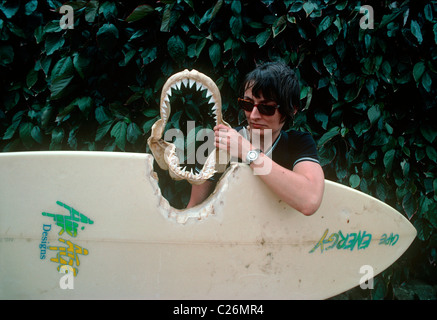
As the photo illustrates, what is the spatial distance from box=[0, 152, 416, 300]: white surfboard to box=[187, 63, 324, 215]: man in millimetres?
106

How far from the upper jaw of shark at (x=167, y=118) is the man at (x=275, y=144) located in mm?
102

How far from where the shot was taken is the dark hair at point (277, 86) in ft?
4.10

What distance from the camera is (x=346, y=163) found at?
174 cm

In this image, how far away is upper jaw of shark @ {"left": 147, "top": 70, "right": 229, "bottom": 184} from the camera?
3.81 ft

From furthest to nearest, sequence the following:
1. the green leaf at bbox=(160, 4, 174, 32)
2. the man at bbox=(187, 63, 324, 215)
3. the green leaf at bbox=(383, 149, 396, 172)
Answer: the green leaf at bbox=(383, 149, 396, 172)
the green leaf at bbox=(160, 4, 174, 32)
the man at bbox=(187, 63, 324, 215)

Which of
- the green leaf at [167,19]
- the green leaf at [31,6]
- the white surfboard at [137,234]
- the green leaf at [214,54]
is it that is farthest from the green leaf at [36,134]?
the green leaf at [214,54]

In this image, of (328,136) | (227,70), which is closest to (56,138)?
(227,70)

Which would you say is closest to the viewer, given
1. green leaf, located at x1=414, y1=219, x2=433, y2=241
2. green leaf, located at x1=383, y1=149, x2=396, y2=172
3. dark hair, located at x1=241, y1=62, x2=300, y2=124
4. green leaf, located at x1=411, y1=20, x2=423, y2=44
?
dark hair, located at x1=241, y1=62, x2=300, y2=124

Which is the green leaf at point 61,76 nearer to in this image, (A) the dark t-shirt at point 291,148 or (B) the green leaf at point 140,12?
(B) the green leaf at point 140,12

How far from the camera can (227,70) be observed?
1.63 metres

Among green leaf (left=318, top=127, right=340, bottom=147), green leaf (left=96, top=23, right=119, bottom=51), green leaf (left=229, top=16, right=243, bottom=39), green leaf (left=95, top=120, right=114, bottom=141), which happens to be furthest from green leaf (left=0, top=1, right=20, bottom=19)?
green leaf (left=318, top=127, right=340, bottom=147)

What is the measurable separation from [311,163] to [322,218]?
28 cm
